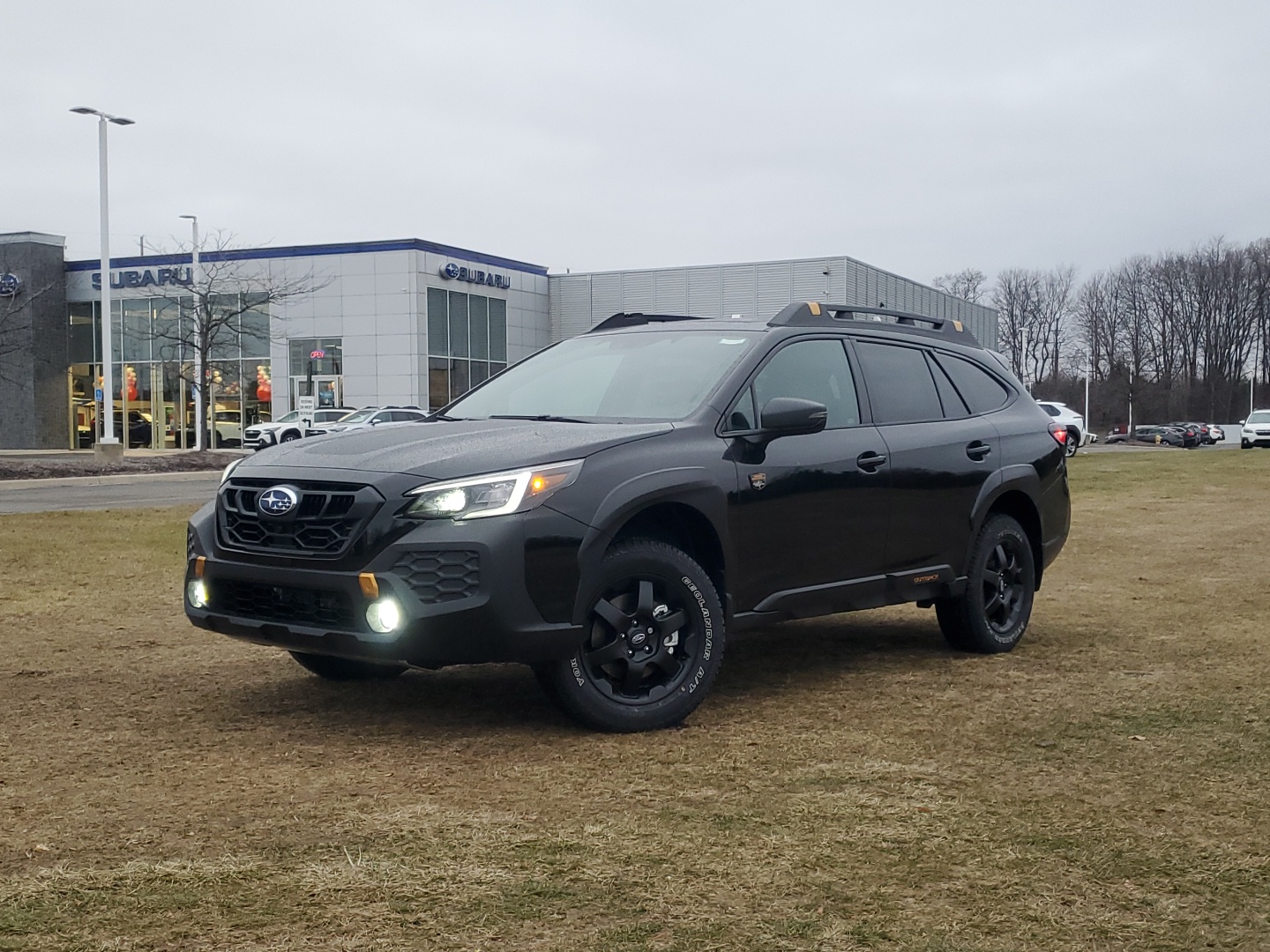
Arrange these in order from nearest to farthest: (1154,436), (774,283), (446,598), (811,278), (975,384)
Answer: (446,598)
(975,384)
(811,278)
(774,283)
(1154,436)

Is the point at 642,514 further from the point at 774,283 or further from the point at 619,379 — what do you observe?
the point at 774,283

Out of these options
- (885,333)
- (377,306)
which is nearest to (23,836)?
(885,333)

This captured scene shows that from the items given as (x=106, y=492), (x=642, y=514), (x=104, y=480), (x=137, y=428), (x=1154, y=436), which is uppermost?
(x=137, y=428)

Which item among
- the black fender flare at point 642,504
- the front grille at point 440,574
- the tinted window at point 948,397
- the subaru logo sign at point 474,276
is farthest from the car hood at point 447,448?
the subaru logo sign at point 474,276

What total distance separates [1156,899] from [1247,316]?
107 m

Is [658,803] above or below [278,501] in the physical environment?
below

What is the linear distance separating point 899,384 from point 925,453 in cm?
40

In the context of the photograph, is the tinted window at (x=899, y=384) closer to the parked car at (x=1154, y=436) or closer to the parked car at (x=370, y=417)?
the parked car at (x=370, y=417)

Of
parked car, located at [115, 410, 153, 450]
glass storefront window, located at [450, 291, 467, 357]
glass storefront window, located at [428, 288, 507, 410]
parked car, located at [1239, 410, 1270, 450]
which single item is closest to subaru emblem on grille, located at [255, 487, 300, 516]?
glass storefront window, located at [428, 288, 507, 410]

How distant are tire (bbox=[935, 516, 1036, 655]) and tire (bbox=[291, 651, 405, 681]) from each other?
282 centimetres

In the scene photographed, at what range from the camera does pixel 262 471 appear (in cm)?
545

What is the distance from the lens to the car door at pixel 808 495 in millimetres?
5953

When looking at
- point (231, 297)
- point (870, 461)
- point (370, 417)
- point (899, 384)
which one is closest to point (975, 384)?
point (899, 384)

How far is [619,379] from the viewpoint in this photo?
21.2 feet
